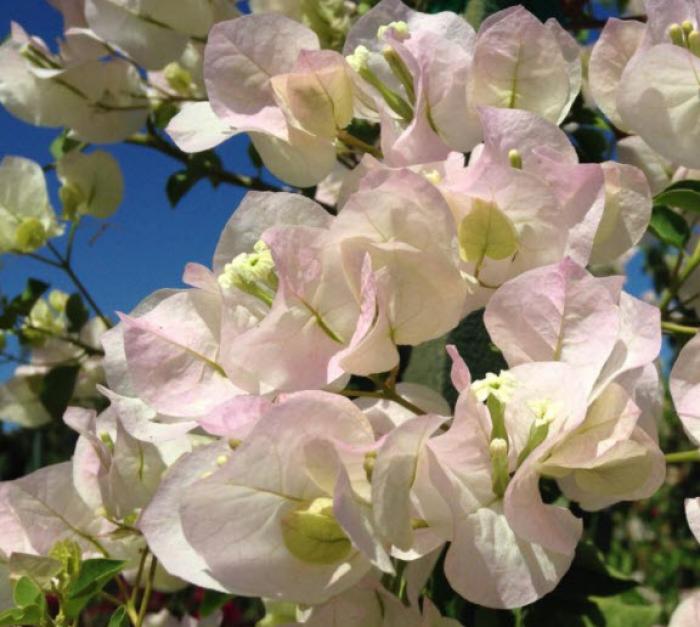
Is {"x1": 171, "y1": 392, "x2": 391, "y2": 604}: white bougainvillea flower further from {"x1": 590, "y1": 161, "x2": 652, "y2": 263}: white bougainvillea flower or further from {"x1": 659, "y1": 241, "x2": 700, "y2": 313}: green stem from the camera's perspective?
{"x1": 659, "y1": 241, "x2": 700, "y2": 313}: green stem

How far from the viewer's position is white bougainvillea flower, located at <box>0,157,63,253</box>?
101 centimetres

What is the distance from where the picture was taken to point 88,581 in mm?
541

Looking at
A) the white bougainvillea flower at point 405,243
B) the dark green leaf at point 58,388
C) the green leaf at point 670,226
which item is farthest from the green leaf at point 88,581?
the dark green leaf at point 58,388

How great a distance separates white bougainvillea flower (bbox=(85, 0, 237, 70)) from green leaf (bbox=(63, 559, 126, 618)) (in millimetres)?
484

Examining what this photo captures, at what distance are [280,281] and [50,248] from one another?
0.71 meters

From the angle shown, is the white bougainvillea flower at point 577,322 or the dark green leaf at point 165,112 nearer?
the white bougainvillea flower at point 577,322

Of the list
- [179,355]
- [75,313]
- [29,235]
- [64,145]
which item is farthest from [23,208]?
[179,355]

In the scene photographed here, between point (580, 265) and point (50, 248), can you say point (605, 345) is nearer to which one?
point (580, 265)

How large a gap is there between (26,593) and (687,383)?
15.5 inches

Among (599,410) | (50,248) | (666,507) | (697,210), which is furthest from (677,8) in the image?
(666,507)

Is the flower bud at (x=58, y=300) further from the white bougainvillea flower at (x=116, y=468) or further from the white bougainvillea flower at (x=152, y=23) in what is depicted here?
the white bougainvillea flower at (x=116, y=468)

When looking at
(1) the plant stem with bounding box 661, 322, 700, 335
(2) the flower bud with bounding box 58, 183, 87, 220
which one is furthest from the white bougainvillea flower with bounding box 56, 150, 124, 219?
(1) the plant stem with bounding box 661, 322, 700, 335

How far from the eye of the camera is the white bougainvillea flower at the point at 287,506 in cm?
40

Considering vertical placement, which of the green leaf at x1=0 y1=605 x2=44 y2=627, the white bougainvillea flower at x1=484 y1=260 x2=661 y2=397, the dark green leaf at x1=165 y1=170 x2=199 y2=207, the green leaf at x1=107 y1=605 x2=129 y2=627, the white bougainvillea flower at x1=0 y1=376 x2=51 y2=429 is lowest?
the white bougainvillea flower at x1=0 y1=376 x2=51 y2=429
